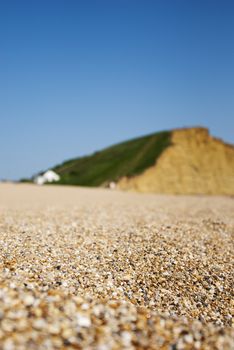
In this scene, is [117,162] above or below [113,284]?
above

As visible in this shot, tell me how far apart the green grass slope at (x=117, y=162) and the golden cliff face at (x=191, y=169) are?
6.18 ft

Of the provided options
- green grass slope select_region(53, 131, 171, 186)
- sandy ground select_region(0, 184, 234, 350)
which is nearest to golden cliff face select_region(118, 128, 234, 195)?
green grass slope select_region(53, 131, 171, 186)

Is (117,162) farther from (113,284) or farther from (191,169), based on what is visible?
(113,284)

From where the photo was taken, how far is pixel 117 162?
68562 mm

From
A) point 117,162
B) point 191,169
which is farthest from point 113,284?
point 117,162

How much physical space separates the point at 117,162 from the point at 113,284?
6212cm

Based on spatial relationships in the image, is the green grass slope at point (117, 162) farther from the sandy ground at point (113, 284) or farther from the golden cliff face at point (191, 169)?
the sandy ground at point (113, 284)

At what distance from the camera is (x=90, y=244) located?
9.31 m

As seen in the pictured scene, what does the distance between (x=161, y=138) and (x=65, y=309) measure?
69.0 m

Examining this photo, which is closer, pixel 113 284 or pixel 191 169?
pixel 113 284

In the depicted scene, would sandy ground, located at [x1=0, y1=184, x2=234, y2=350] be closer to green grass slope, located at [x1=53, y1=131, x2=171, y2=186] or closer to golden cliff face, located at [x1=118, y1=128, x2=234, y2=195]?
golden cliff face, located at [x1=118, y1=128, x2=234, y2=195]

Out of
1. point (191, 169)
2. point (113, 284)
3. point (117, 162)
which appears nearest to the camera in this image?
point (113, 284)

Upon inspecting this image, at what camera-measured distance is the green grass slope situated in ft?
202

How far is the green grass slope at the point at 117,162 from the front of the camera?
202 ft
